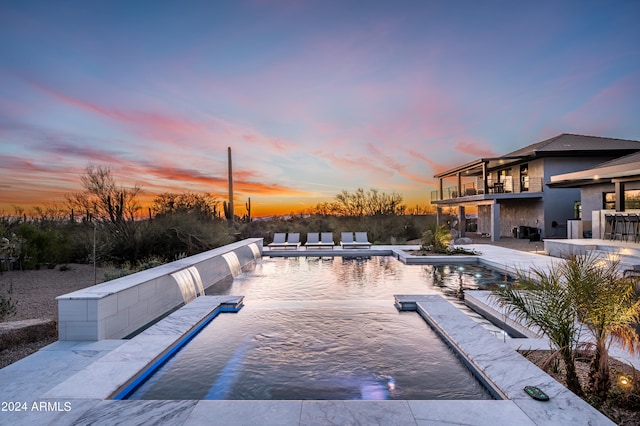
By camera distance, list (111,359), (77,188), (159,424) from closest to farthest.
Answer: (159,424), (111,359), (77,188)

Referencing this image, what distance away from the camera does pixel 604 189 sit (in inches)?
611

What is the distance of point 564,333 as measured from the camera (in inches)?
124

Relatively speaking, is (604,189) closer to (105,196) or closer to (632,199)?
(632,199)

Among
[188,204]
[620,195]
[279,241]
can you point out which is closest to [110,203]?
[188,204]

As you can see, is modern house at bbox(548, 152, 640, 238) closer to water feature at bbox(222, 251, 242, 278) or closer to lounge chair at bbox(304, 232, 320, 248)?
lounge chair at bbox(304, 232, 320, 248)

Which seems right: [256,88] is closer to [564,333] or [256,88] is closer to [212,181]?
[212,181]

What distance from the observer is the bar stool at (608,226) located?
12750mm

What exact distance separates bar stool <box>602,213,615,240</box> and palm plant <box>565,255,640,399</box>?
477 inches

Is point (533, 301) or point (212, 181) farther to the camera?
point (212, 181)

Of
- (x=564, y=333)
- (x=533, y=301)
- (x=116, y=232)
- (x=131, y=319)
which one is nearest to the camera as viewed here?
(x=564, y=333)

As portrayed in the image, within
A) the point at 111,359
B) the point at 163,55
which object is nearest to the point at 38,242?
the point at 163,55

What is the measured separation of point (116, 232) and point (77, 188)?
2.57 m

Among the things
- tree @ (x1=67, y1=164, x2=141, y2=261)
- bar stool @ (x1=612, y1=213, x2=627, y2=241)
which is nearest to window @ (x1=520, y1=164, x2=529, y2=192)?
bar stool @ (x1=612, y1=213, x2=627, y2=241)

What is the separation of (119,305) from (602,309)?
17.9 feet
